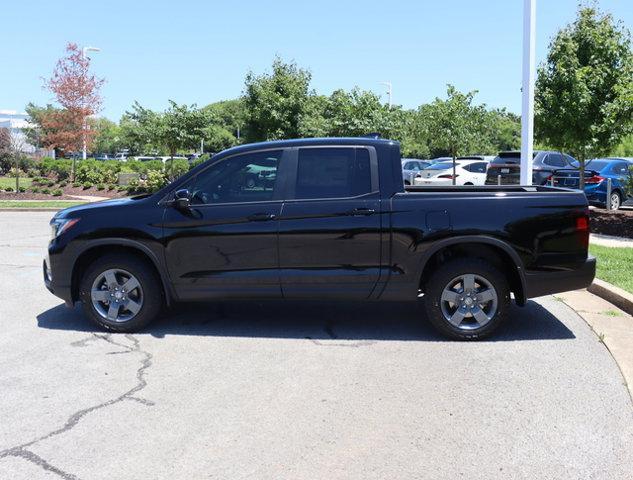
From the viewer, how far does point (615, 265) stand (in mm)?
8992

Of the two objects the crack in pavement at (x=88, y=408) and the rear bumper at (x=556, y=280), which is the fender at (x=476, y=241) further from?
the crack in pavement at (x=88, y=408)

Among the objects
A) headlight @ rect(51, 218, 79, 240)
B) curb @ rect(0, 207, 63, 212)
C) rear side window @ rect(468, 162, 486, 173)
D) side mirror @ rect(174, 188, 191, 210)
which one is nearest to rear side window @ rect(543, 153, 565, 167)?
rear side window @ rect(468, 162, 486, 173)

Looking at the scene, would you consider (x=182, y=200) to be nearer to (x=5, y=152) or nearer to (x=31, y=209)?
(x=31, y=209)

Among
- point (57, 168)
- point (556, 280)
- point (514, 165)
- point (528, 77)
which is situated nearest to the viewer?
point (556, 280)

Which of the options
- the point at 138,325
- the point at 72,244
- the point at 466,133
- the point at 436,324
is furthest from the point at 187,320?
the point at 466,133

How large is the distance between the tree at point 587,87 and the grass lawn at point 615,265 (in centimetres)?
446

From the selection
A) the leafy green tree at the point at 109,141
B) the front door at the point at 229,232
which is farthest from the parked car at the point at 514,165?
the leafy green tree at the point at 109,141

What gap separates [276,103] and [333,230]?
21.5 m

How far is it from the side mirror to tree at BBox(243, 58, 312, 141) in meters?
20.6

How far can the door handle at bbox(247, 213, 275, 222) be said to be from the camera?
602cm

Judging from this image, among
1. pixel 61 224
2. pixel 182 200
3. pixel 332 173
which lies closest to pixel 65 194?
pixel 61 224

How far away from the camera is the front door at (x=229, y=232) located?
19.9 feet

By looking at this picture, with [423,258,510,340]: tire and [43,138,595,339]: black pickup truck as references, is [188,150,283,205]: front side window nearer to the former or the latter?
[43,138,595,339]: black pickup truck

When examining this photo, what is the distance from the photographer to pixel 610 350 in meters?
5.68
